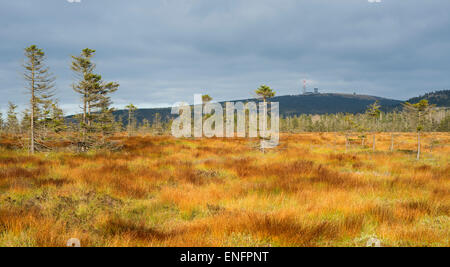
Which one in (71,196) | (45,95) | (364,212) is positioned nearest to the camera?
(364,212)

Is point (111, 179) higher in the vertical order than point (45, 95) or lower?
lower

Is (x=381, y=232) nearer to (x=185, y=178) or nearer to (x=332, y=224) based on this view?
(x=332, y=224)

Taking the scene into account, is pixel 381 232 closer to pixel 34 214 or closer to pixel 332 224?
pixel 332 224

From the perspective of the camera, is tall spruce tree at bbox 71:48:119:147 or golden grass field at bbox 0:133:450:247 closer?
golden grass field at bbox 0:133:450:247

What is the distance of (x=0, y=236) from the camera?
2801mm

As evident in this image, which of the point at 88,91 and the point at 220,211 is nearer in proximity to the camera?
the point at 220,211

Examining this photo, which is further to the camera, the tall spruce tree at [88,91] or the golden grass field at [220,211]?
the tall spruce tree at [88,91]
